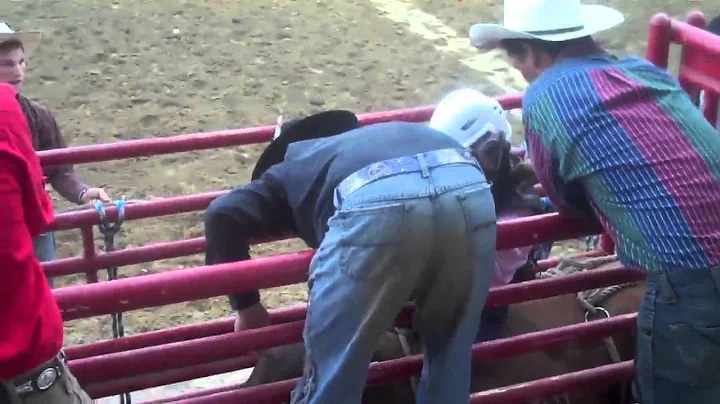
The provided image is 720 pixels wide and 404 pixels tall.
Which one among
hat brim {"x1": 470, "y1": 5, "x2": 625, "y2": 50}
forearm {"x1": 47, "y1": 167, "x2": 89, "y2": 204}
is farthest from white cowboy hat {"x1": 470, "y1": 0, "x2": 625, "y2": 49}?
forearm {"x1": 47, "y1": 167, "x2": 89, "y2": 204}

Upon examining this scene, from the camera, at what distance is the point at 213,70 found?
303 inches

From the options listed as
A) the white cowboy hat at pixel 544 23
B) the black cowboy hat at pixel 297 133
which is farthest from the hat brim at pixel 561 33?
the black cowboy hat at pixel 297 133

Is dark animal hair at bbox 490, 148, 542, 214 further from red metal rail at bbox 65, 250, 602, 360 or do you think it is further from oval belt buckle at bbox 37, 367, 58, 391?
oval belt buckle at bbox 37, 367, 58, 391

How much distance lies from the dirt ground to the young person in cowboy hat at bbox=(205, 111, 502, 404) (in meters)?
2.59

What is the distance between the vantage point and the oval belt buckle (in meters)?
1.93

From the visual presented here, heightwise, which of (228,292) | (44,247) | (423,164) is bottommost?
(44,247)

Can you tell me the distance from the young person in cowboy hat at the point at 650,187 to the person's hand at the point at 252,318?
31.0 inches

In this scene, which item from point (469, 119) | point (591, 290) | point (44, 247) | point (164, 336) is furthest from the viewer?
point (44, 247)

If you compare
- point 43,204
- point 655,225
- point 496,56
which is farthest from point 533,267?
point 496,56

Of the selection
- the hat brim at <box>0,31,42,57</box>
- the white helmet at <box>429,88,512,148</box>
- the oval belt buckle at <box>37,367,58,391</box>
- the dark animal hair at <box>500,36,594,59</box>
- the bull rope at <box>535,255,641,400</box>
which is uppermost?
the dark animal hair at <box>500,36,594,59</box>

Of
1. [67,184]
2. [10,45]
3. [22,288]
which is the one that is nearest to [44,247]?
[67,184]

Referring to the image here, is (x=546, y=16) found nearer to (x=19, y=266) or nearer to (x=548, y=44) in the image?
(x=548, y=44)

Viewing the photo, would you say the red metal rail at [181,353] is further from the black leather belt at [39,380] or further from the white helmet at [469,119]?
the white helmet at [469,119]

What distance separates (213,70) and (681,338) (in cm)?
604
